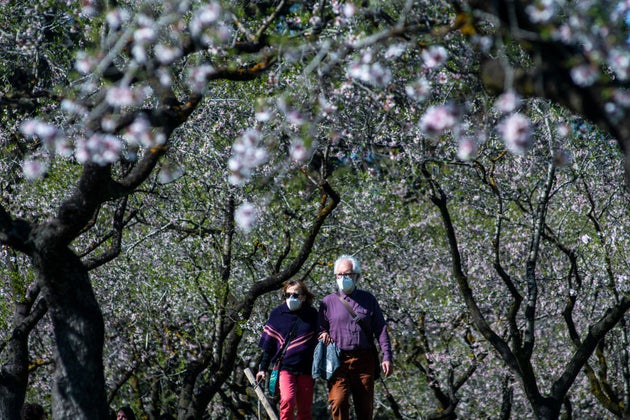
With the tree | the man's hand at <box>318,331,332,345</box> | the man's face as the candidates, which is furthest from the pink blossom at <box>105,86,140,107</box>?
the man's hand at <box>318,331,332,345</box>

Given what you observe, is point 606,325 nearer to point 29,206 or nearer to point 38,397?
point 29,206

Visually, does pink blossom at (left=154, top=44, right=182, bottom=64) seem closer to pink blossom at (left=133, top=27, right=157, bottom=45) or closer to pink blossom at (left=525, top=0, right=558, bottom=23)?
pink blossom at (left=133, top=27, right=157, bottom=45)

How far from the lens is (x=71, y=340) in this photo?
24.2 feet

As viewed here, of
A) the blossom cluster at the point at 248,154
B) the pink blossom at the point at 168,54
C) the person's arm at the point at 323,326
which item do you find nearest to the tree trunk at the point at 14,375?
the person's arm at the point at 323,326

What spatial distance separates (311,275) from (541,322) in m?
4.58

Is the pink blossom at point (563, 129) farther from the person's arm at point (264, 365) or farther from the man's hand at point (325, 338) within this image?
the person's arm at point (264, 365)

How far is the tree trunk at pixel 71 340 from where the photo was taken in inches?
289

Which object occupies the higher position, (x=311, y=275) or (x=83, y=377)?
(x=311, y=275)

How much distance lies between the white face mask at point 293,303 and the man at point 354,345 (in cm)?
43

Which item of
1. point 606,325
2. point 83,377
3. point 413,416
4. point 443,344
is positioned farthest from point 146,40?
point 413,416

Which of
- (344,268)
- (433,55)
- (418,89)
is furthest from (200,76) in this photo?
(344,268)

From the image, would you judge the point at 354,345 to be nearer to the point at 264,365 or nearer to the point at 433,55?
the point at 264,365

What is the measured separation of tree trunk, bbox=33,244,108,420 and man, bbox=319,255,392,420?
222cm

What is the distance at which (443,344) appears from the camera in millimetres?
16547
